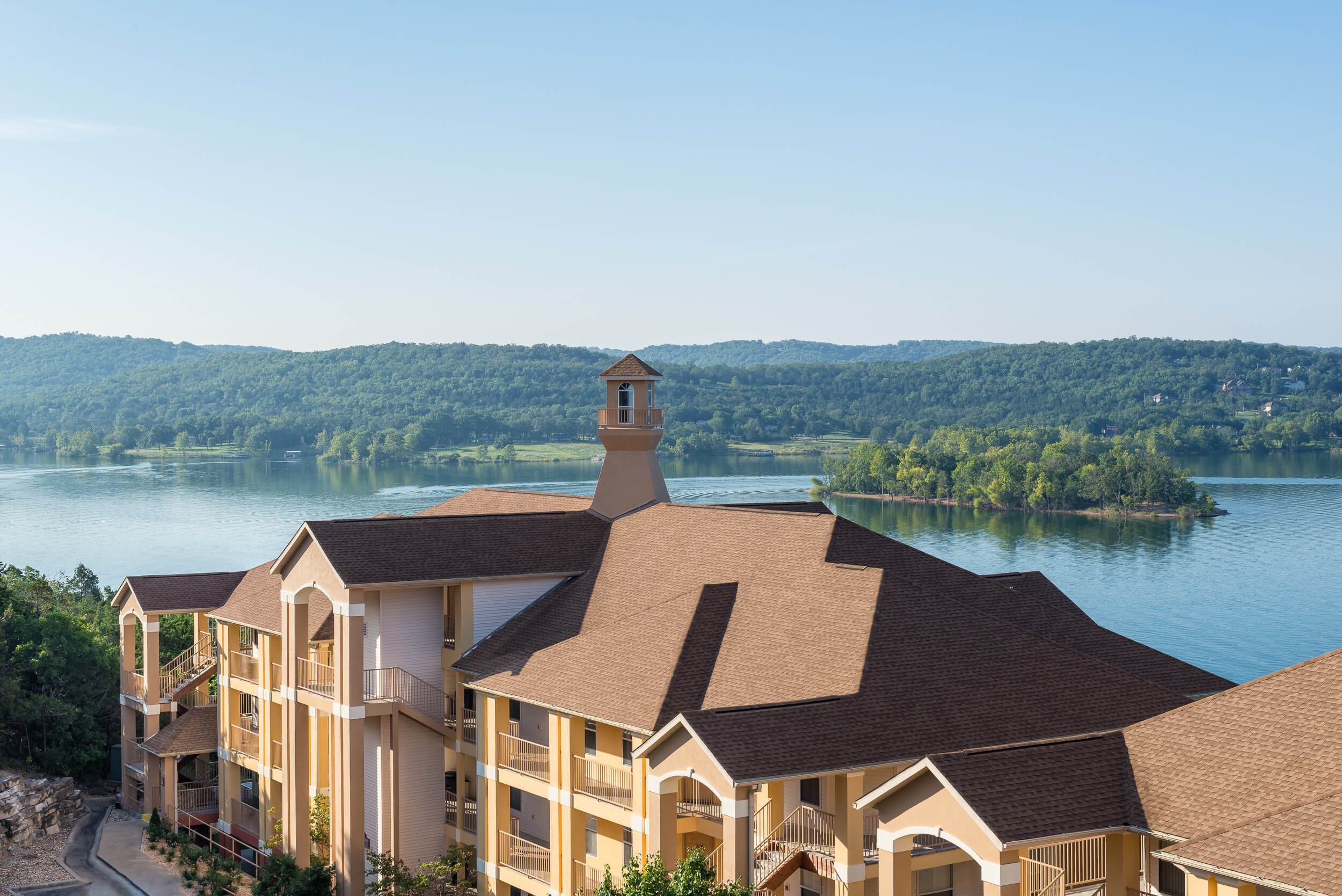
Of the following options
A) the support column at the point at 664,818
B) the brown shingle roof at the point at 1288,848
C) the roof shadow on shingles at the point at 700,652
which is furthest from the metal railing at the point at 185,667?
the brown shingle roof at the point at 1288,848

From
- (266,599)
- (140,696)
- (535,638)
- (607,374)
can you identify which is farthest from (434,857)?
(140,696)

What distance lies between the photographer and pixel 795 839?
20750 millimetres

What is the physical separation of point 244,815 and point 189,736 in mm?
3058

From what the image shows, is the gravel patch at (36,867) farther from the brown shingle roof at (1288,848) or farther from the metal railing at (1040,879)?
the brown shingle roof at (1288,848)

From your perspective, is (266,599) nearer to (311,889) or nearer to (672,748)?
(311,889)

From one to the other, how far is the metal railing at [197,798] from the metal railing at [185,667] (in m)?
3.09

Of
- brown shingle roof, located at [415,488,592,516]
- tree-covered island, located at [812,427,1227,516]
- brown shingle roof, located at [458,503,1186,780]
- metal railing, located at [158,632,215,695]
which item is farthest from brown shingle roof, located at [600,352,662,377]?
tree-covered island, located at [812,427,1227,516]

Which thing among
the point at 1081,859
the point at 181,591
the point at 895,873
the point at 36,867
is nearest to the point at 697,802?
the point at 895,873

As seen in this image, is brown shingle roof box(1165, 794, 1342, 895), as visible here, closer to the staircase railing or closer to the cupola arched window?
the staircase railing

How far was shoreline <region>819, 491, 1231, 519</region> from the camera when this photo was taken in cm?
14462

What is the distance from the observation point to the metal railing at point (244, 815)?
3684cm

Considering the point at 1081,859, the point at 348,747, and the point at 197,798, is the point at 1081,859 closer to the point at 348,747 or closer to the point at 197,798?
the point at 348,747

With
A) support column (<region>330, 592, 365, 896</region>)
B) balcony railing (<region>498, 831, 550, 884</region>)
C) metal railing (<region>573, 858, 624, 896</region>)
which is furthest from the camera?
support column (<region>330, 592, 365, 896</region>)

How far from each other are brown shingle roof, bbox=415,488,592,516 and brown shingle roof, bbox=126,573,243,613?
6.85 m
